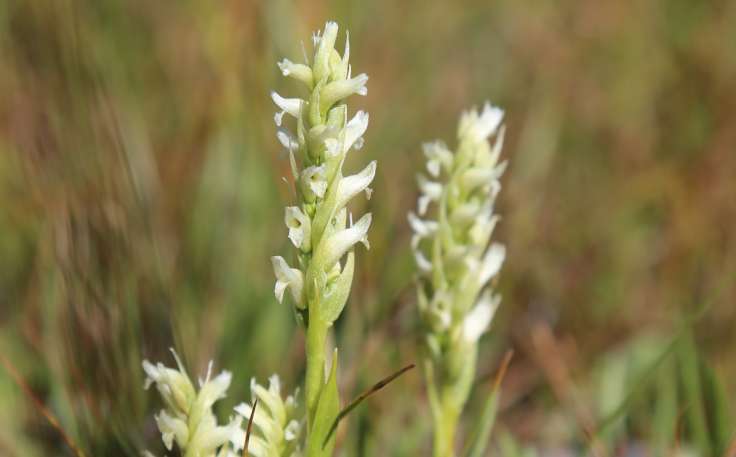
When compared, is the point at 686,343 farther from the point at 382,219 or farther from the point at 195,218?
the point at 195,218

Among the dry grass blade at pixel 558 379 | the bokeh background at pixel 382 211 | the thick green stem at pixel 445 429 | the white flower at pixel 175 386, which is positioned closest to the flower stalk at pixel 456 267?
the thick green stem at pixel 445 429

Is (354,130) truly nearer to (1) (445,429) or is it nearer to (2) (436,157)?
(2) (436,157)

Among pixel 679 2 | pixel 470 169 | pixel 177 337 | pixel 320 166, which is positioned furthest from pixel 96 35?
pixel 679 2

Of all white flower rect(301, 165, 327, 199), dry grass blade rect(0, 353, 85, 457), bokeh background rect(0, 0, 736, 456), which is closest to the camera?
white flower rect(301, 165, 327, 199)

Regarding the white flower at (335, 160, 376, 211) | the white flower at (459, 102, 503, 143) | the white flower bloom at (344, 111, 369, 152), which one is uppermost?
the white flower at (459, 102, 503, 143)

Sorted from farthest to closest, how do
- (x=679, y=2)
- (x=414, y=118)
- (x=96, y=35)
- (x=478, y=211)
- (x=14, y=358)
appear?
1. (x=679, y=2)
2. (x=414, y=118)
3. (x=96, y=35)
4. (x=14, y=358)
5. (x=478, y=211)

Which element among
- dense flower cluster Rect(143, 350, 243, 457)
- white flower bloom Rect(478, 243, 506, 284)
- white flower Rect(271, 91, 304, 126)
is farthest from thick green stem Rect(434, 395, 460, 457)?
white flower Rect(271, 91, 304, 126)

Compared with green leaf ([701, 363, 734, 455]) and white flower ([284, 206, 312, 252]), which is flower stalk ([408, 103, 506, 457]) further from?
green leaf ([701, 363, 734, 455])
